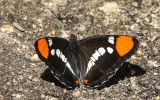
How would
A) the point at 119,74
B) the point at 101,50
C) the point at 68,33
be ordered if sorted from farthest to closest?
the point at 68,33 < the point at 119,74 < the point at 101,50

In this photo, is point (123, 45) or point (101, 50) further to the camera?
point (101, 50)

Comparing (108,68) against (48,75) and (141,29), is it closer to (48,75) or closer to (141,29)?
(48,75)

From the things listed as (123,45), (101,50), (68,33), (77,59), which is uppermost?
(123,45)

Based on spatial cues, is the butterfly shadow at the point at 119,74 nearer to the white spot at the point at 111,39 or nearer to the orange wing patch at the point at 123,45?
the orange wing patch at the point at 123,45

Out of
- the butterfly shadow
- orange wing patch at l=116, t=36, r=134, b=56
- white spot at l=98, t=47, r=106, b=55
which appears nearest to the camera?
orange wing patch at l=116, t=36, r=134, b=56

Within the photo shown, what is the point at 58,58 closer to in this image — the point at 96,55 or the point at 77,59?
the point at 77,59

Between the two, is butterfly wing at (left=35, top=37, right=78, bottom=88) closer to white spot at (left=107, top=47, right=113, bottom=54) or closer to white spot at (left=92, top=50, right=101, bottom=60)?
white spot at (left=92, top=50, right=101, bottom=60)

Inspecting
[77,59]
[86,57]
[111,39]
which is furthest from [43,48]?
[111,39]

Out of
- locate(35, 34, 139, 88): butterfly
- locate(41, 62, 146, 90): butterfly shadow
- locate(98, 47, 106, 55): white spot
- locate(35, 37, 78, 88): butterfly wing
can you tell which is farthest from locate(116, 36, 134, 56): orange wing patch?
locate(35, 37, 78, 88): butterfly wing

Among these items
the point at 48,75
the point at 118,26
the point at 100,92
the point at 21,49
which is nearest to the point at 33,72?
the point at 48,75
